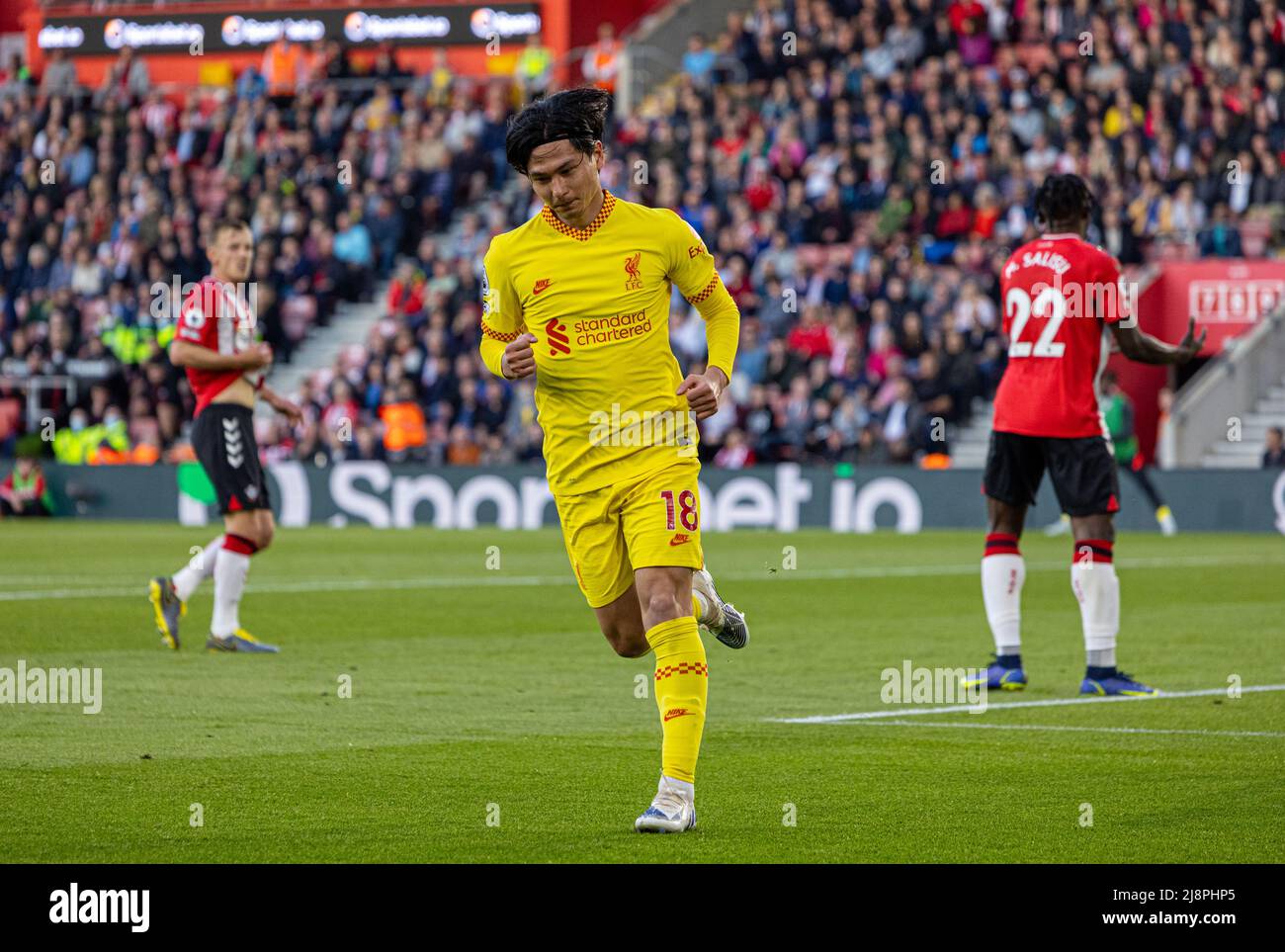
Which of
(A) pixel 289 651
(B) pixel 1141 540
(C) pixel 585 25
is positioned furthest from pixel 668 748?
(C) pixel 585 25

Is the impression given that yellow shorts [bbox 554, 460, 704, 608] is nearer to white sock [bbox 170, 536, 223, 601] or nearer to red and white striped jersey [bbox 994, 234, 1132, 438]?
red and white striped jersey [bbox 994, 234, 1132, 438]

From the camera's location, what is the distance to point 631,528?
7.09 meters

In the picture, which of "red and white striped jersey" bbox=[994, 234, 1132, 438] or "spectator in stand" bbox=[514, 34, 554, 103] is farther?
"spectator in stand" bbox=[514, 34, 554, 103]

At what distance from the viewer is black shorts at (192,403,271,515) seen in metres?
12.4

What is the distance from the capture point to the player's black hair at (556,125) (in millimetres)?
7020

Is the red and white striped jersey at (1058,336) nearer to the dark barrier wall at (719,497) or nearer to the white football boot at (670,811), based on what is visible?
the white football boot at (670,811)

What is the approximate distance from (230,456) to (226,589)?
2.46ft

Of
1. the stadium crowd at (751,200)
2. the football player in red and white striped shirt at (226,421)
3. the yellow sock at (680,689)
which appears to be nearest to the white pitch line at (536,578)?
the football player in red and white striped shirt at (226,421)

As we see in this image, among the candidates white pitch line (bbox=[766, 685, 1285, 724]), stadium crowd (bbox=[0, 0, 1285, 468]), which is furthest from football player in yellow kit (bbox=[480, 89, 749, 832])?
stadium crowd (bbox=[0, 0, 1285, 468])

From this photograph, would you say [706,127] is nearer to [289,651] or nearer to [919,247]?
[919,247]

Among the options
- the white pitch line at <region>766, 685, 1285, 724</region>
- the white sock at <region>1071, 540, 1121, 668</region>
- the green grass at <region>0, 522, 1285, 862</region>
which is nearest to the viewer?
the green grass at <region>0, 522, 1285, 862</region>

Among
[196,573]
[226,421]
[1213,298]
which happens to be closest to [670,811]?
[226,421]

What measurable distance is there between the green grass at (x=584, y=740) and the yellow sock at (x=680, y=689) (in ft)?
0.75

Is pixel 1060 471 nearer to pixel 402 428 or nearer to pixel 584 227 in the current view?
pixel 584 227
